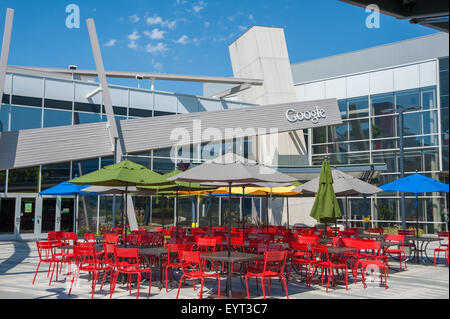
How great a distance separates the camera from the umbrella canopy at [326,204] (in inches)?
369

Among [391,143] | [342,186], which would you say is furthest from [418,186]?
[391,143]

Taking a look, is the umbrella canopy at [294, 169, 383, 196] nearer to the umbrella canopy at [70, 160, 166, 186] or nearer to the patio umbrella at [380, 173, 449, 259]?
the patio umbrella at [380, 173, 449, 259]

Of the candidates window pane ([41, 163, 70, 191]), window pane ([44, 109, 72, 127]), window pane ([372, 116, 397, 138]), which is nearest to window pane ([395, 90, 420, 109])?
window pane ([372, 116, 397, 138])

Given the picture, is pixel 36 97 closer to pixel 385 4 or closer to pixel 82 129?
pixel 82 129

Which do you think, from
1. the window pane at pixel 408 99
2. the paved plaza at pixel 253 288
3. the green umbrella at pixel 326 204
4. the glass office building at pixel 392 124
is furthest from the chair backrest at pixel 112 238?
the window pane at pixel 408 99

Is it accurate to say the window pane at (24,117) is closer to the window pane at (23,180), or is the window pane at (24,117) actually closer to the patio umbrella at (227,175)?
the window pane at (23,180)

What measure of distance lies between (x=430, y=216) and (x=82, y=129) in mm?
19609

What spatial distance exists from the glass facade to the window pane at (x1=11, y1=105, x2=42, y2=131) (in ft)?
60.6

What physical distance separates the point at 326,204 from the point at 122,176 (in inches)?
179

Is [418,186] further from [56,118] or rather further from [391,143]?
[56,118]

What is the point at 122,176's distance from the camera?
880 centimetres

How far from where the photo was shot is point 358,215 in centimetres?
2755

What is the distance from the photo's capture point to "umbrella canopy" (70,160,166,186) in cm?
867
